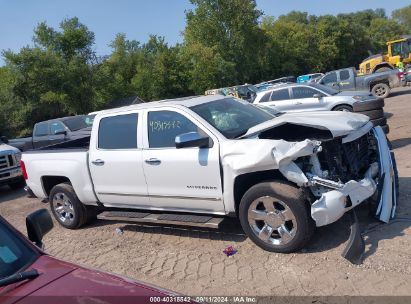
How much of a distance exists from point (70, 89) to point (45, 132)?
2478 centimetres

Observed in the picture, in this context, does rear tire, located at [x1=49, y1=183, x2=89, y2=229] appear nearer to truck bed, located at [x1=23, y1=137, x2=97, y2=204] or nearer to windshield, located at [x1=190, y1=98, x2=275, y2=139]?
truck bed, located at [x1=23, y1=137, x2=97, y2=204]

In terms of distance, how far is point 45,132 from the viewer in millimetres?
14875

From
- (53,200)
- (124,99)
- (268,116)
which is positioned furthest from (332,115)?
(124,99)

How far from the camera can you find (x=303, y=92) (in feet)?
46.0

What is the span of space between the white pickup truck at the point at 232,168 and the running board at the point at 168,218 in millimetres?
14

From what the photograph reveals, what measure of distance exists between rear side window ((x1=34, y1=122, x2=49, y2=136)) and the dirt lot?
8742 mm

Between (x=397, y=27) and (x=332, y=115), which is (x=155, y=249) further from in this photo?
(x=397, y=27)

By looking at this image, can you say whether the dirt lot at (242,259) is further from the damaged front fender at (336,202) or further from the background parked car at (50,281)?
the background parked car at (50,281)

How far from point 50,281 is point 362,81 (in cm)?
2026

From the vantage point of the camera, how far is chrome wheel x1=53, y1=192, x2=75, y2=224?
Result: 6930mm

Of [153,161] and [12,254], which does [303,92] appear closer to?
[153,161]

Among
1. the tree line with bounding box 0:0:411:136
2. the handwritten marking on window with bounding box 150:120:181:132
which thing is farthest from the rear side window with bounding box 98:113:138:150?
the tree line with bounding box 0:0:411:136

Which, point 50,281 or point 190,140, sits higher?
point 190,140

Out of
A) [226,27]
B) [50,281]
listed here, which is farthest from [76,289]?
[226,27]
